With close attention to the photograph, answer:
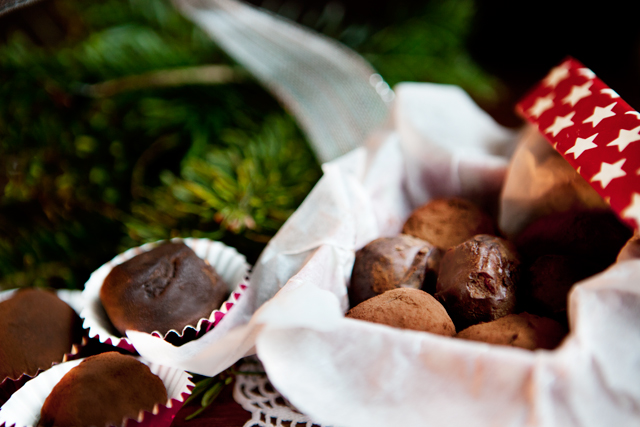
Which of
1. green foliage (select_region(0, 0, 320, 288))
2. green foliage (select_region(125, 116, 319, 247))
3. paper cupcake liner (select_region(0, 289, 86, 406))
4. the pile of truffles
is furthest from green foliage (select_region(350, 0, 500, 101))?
paper cupcake liner (select_region(0, 289, 86, 406))

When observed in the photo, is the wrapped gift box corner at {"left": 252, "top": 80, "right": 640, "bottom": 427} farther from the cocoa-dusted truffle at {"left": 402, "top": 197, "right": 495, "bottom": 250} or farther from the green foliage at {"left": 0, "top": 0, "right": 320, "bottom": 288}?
the green foliage at {"left": 0, "top": 0, "right": 320, "bottom": 288}

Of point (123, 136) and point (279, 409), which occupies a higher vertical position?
point (123, 136)

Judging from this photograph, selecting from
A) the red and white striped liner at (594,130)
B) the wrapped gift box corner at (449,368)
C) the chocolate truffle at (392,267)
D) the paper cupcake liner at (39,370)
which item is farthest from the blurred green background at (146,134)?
the red and white striped liner at (594,130)

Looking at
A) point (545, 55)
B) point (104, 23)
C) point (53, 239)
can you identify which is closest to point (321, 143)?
point (53, 239)

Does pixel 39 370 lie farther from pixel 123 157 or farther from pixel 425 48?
pixel 425 48

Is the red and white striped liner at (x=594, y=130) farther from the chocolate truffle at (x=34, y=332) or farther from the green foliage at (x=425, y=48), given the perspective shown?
the chocolate truffle at (x=34, y=332)

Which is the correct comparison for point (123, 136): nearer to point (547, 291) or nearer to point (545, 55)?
point (547, 291)

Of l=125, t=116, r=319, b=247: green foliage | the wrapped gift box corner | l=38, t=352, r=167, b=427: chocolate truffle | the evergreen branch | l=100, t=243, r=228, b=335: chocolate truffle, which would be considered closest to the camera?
the wrapped gift box corner
